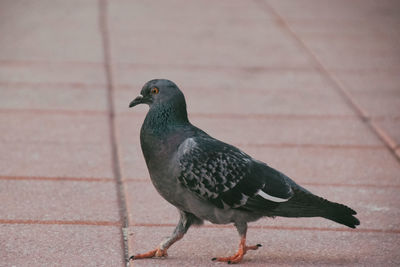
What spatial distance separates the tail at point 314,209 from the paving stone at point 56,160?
6.41 feet

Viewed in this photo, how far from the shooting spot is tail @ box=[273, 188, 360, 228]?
470 centimetres

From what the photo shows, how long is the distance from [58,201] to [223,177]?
1.53 meters

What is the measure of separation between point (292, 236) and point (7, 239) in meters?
1.81

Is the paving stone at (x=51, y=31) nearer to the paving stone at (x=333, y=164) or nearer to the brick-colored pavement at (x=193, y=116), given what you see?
the brick-colored pavement at (x=193, y=116)

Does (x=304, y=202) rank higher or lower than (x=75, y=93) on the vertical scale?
higher

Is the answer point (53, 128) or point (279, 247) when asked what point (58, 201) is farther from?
point (53, 128)

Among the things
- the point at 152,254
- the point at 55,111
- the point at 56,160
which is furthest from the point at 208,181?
the point at 55,111

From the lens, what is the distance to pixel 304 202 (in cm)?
475

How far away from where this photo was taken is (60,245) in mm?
4930

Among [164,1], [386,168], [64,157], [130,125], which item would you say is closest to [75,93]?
[130,125]

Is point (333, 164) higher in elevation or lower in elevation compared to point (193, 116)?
higher

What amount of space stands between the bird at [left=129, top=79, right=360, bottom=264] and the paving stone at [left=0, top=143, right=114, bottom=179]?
161cm

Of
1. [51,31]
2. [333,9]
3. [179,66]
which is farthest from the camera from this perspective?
[333,9]

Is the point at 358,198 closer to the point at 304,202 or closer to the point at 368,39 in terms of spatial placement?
the point at 304,202
